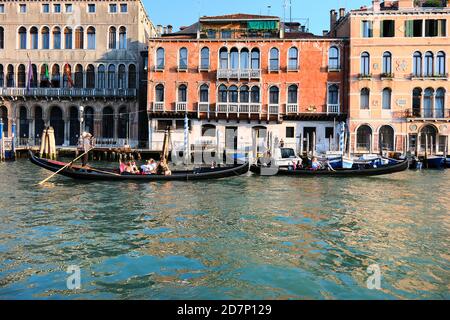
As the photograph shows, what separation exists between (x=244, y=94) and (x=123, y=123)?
27.2 ft

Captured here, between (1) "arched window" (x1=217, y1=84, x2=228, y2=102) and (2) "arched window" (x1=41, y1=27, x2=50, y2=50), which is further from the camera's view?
(2) "arched window" (x1=41, y1=27, x2=50, y2=50)

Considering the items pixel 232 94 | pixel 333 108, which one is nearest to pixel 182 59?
pixel 232 94

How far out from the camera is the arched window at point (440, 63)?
25.7m

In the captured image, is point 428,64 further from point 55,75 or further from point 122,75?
point 55,75

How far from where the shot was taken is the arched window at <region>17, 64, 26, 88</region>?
97.9ft

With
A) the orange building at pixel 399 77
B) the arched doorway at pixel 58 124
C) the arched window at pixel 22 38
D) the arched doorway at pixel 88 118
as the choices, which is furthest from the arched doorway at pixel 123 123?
the orange building at pixel 399 77

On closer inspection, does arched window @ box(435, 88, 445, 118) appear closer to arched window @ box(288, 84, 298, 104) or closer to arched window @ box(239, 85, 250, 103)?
arched window @ box(288, 84, 298, 104)

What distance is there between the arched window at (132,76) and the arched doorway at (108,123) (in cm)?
206

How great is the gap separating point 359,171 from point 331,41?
12319 mm

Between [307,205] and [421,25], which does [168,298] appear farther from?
[421,25]

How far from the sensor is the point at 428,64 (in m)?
25.8

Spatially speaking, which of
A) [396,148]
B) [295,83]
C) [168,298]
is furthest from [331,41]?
[168,298]

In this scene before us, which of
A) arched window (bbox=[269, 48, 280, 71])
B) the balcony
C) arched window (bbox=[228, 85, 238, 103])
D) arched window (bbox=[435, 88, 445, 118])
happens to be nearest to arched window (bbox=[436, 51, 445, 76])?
arched window (bbox=[435, 88, 445, 118])

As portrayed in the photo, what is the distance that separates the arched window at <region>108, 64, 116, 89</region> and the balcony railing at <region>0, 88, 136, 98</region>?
70cm
